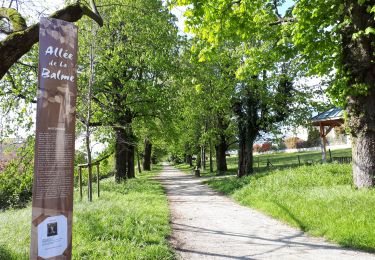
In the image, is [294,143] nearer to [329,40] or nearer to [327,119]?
[327,119]

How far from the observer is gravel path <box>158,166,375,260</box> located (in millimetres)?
6367

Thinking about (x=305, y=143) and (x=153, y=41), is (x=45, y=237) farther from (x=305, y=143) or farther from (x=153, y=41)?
(x=305, y=143)

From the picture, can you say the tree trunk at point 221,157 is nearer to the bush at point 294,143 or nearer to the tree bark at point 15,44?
the tree bark at point 15,44

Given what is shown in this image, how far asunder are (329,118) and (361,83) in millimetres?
15459

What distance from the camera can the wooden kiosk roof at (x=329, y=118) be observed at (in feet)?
80.6

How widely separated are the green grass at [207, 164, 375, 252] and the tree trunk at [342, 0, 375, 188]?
2.56 feet

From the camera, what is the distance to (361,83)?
401 inches

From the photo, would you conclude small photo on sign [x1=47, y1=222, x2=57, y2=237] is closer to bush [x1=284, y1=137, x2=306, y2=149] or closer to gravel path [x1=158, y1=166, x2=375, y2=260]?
gravel path [x1=158, y1=166, x2=375, y2=260]

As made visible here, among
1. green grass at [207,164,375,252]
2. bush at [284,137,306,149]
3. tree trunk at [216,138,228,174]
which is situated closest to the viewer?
green grass at [207,164,375,252]

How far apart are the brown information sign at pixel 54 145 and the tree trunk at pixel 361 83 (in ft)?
29.1

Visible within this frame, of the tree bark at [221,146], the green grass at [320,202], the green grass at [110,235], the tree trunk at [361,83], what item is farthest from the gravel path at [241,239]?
the tree bark at [221,146]

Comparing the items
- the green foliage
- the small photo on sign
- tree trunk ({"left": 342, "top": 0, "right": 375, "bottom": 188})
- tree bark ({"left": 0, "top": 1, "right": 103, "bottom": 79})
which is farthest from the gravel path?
the green foliage

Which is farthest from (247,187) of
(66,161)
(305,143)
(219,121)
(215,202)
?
(305,143)

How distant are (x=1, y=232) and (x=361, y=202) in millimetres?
8518
